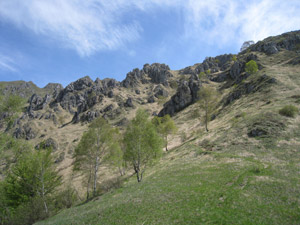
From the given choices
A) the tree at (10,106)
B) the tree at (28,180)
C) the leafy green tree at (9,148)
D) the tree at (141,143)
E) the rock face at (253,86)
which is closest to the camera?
the leafy green tree at (9,148)

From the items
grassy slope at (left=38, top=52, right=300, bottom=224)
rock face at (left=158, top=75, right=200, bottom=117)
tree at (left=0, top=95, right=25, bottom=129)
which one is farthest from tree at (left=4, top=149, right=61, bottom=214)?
rock face at (left=158, top=75, right=200, bottom=117)

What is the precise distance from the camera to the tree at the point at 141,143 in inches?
1156

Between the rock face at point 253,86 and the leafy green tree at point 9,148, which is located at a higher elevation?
the rock face at point 253,86

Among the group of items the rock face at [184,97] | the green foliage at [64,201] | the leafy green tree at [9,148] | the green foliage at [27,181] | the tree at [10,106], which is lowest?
the green foliage at [64,201]

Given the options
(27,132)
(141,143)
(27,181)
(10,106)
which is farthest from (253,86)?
(27,132)

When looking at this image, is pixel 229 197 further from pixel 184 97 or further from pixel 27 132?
pixel 27 132

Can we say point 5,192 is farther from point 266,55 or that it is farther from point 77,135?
point 266,55

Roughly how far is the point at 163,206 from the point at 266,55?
188 meters

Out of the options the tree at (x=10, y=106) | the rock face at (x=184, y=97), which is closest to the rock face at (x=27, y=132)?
the rock face at (x=184, y=97)

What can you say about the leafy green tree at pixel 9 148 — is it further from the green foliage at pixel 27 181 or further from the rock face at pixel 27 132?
the rock face at pixel 27 132

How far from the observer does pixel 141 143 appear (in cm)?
2967

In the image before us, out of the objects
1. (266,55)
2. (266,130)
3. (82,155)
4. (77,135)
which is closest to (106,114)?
(77,135)

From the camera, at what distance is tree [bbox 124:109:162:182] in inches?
1156

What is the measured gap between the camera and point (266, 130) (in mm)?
30594
